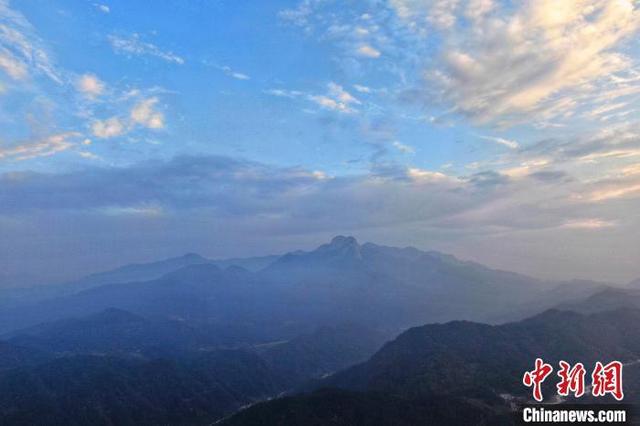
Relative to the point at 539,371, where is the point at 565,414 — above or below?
below

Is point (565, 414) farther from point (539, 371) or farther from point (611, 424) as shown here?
point (611, 424)

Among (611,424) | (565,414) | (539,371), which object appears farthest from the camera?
(611,424)

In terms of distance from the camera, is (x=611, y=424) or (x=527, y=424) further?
(x=611, y=424)

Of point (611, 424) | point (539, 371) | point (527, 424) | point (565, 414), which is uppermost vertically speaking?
point (539, 371)

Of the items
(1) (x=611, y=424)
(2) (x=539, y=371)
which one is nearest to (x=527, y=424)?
(2) (x=539, y=371)

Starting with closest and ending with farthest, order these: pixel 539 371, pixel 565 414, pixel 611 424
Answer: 1. pixel 565 414
2. pixel 539 371
3. pixel 611 424

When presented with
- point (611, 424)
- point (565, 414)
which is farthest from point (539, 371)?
point (611, 424)

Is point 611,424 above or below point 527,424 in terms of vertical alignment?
below

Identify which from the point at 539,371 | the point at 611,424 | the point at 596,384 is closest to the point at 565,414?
the point at 539,371

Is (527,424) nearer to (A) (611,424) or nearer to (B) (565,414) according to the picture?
(B) (565,414)

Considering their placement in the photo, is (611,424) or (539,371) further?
(611,424)
